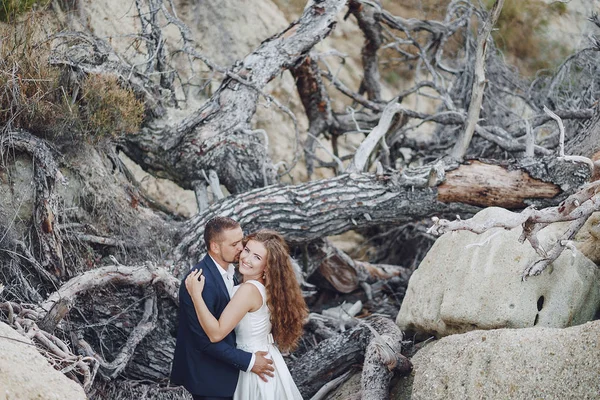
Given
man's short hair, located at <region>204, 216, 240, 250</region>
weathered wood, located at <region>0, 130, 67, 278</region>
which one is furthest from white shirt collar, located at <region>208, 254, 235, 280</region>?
weathered wood, located at <region>0, 130, 67, 278</region>

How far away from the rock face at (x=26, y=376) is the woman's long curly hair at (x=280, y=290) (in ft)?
3.94

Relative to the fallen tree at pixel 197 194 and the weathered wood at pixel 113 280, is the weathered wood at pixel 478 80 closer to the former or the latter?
the fallen tree at pixel 197 194

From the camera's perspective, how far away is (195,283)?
158 inches

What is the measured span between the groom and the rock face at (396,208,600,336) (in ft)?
4.64

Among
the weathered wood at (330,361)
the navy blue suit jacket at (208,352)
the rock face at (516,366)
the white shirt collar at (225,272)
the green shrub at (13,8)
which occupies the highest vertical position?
the green shrub at (13,8)

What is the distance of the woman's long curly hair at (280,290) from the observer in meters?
4.19

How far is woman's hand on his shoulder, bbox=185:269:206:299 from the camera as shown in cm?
400

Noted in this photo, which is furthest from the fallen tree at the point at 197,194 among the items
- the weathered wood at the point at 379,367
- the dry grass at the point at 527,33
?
the dry grass at the point at 527,33

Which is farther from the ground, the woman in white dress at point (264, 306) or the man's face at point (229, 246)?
the man's face at point (229, 246)

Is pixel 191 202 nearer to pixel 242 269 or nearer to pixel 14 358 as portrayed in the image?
pixel 242 269

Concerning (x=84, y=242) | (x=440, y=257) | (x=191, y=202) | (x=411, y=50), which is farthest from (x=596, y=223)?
(x=411, y=50)

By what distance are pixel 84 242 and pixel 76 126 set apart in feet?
2.84

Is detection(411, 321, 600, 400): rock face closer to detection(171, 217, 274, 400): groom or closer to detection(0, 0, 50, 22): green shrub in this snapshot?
detection(171, 217, 274, 400): groom

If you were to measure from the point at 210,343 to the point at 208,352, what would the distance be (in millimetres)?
66
